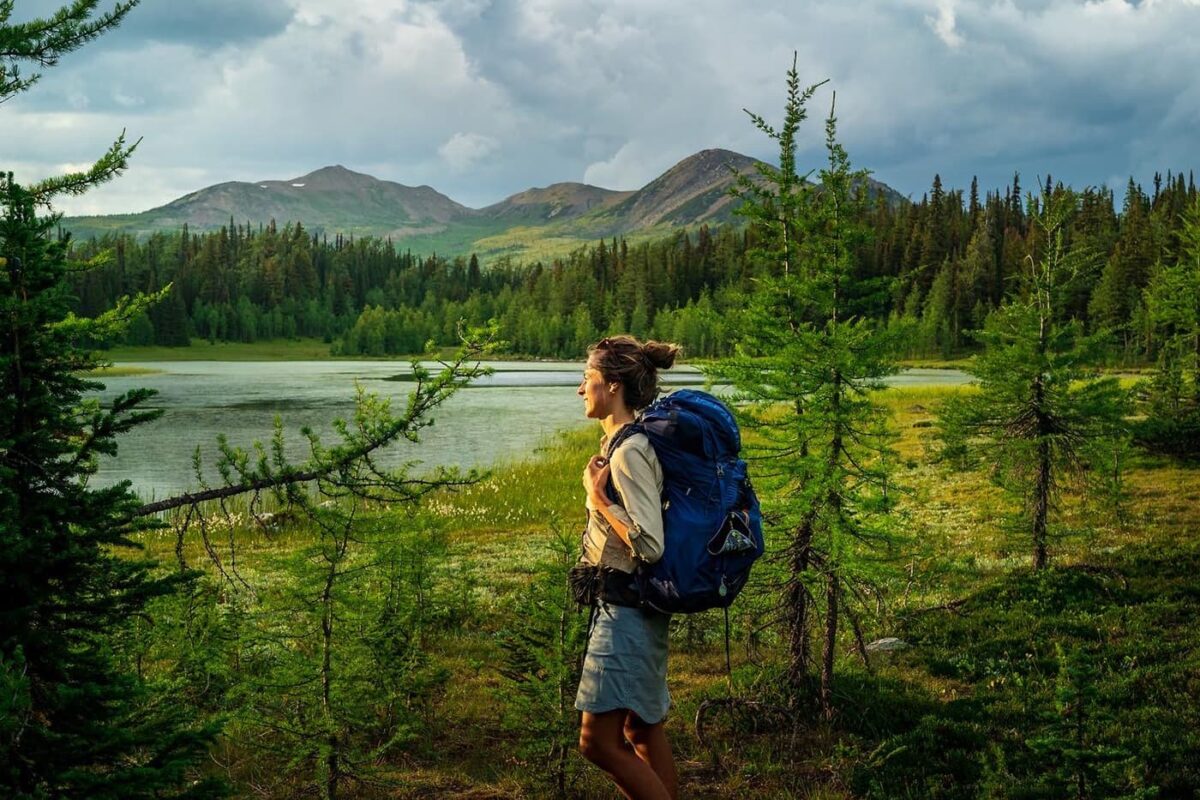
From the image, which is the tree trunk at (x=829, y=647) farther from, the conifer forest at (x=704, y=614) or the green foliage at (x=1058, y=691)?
the green foliage at (x=1058, y=691)

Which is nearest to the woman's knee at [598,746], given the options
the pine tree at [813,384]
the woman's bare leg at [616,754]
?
the woman's bare leg at [616,754]

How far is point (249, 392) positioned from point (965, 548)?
6160 centimetres

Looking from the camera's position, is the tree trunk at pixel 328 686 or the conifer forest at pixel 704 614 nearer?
the conifer forest at pixel 704 614

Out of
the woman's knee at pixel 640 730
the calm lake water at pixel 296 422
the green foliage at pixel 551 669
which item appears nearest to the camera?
the woman's knee at pixel 640 730

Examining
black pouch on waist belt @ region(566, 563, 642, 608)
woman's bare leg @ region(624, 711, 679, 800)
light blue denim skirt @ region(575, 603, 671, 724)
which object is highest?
black pouch on waist belt @ region(566, 563, 642, 608)

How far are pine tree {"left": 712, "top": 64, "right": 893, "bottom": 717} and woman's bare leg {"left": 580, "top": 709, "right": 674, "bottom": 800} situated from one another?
3.60 meters

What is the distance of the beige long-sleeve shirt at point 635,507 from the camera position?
13.0 ft

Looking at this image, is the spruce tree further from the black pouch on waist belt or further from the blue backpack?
the blue backpack

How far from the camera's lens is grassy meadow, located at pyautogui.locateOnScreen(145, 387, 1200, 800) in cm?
600

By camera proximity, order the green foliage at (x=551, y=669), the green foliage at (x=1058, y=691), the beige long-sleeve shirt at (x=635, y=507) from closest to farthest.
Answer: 1. the beige long-sleeve shirt at (x=635, y=507)
2. the green foliage at (x=1058, y=691)
3. the green foliage at (x=551, y=669)

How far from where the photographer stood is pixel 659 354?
4.51 meters

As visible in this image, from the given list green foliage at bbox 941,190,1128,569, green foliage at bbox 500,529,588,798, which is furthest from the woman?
green foliage at bbox 941,190,1128,569

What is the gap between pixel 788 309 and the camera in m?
8.23

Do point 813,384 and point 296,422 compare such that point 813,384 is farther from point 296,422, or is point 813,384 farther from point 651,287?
point 651,287
